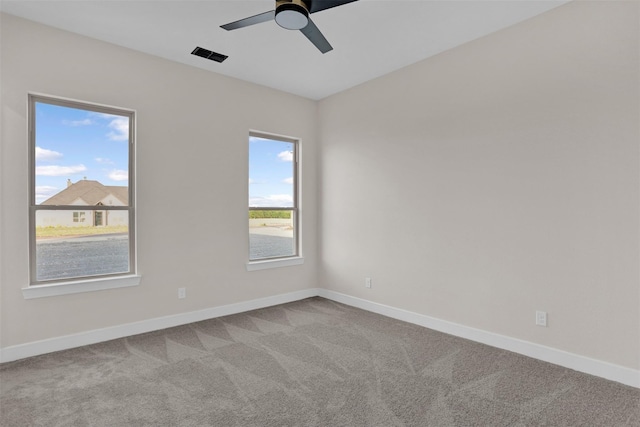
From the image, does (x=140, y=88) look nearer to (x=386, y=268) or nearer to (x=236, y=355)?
(x=236, y=355)

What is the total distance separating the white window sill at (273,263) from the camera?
14.4 ft

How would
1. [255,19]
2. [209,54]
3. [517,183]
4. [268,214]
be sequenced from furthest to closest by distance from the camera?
[268,214]
[209,54]
[517,183]
[255,19]

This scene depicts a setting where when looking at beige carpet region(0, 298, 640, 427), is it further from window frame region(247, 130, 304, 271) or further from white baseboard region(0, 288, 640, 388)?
window frame region(247, 130, 304, 271)

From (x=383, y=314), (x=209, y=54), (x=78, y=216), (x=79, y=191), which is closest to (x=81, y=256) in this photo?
(x=78, y=216)

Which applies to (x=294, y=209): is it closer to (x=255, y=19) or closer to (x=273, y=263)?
(x=273, y=263)

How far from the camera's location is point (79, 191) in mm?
3295

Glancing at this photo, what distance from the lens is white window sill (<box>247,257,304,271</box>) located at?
4402mm

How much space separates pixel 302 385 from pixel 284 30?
3.09m

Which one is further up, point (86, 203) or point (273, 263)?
point (86, 203)

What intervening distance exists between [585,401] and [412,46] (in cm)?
331

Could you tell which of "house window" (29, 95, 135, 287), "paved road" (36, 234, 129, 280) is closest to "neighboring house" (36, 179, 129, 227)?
"house window" (29, 95, 135, 287)

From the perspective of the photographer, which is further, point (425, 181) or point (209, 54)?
point (425, 181)

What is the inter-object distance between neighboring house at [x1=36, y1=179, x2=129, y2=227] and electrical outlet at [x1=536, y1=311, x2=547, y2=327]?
407cm

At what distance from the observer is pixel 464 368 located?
8.99 ft
